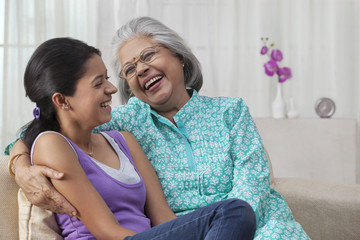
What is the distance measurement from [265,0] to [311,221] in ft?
8.11

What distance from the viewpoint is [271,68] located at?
4.06 metres

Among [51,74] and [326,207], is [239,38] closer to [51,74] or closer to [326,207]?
[326,207]

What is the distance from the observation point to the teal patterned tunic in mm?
1870

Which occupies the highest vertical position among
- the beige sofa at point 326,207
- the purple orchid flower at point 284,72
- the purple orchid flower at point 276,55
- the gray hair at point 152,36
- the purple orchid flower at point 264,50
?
the gray hair at point 152,36

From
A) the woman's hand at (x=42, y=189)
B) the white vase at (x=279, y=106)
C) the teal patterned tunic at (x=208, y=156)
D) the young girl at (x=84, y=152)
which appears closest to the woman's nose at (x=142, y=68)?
the teal patterned tunic at (x=208, y=156)

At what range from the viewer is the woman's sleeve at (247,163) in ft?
6.06

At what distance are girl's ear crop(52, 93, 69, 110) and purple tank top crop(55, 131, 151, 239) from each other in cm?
12

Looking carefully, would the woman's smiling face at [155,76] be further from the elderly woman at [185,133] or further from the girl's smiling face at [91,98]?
the girl's smiling face at [91,98]

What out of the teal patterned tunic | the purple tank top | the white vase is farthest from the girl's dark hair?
the white vase

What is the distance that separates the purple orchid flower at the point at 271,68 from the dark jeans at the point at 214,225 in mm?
2777

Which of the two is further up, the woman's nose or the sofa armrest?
the woman's nose

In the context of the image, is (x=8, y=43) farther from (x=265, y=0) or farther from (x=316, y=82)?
(x=316, y=82)

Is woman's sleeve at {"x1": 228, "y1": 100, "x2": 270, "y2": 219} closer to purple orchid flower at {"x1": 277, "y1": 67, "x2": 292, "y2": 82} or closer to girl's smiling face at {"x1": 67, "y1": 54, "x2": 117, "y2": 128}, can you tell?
girl's smiling face at {"x1": 67, "y1": 54, "x2": 117, "y2": 128}

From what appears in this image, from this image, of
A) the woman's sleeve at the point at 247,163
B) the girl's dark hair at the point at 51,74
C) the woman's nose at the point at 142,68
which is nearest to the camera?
the girl's dark hair at the point at 51,74
